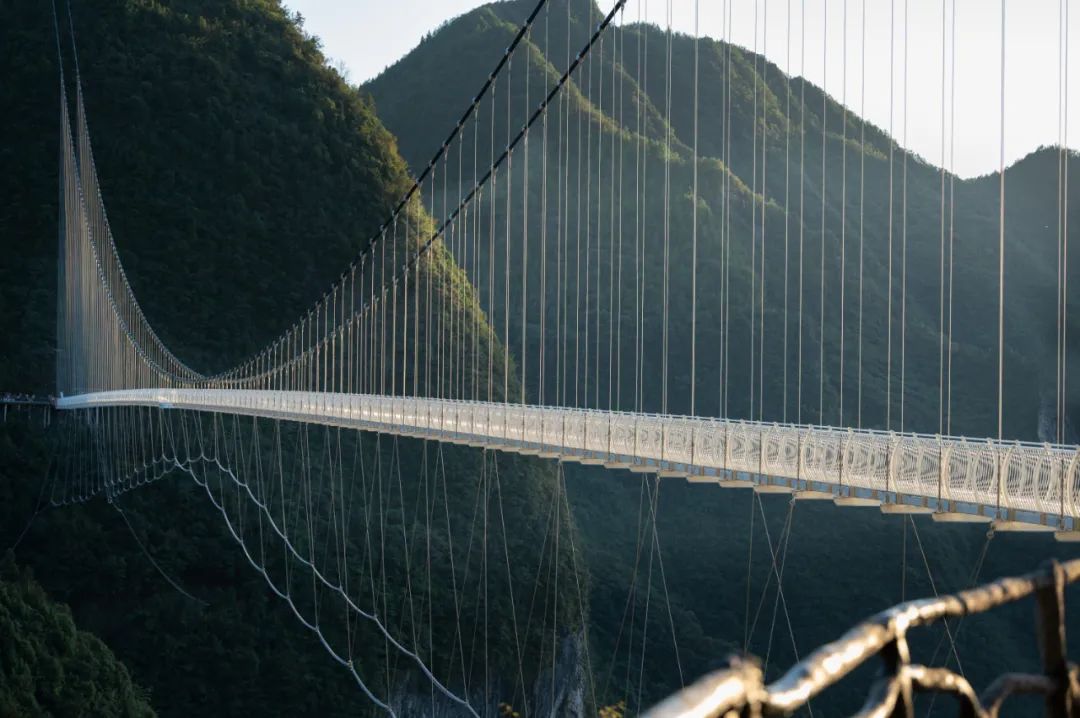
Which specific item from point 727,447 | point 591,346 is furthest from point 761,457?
point 591,346

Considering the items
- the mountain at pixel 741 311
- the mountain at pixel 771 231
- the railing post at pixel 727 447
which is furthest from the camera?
the mountain at pixel 771 231

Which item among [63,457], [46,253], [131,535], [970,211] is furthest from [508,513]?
[970,211]

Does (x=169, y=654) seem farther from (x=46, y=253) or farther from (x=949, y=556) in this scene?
(x=949, y=556)

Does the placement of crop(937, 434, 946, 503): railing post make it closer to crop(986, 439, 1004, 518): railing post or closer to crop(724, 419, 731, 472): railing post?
crop(986, 439, 1004, 518): railing post

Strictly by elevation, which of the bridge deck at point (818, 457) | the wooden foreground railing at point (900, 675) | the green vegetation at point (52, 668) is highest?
the wooden foreground railing at point (900, 675)

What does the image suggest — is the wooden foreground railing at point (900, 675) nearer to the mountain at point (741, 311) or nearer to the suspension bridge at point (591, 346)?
the suspension bridge at point (591, 346)

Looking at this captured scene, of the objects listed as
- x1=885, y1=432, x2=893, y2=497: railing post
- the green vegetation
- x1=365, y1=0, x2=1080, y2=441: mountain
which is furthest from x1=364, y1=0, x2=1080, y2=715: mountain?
x1=885, y1=432, x2=893, y2=497: railing post

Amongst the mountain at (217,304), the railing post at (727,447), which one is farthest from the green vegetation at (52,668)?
the railing post at (727,447)
